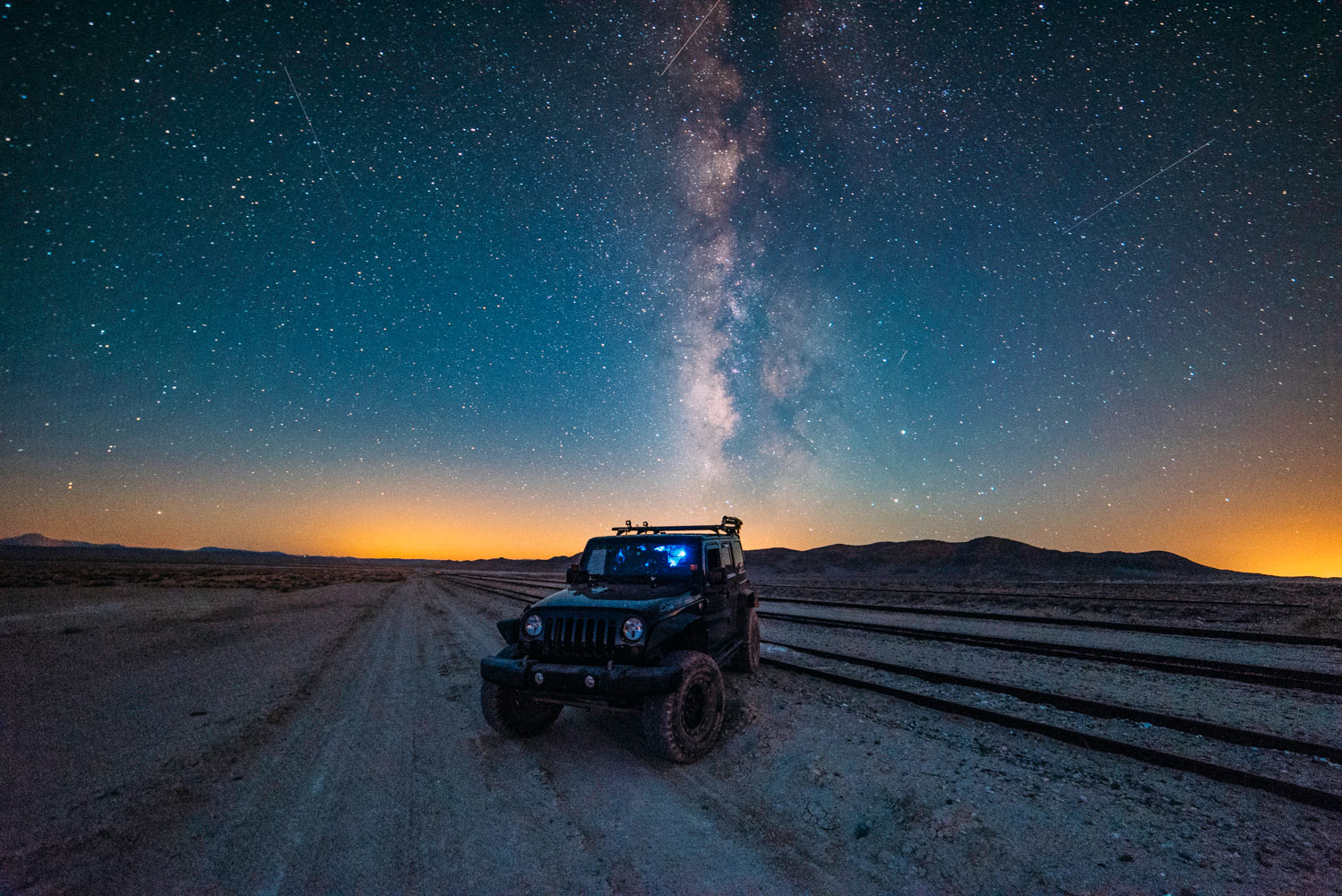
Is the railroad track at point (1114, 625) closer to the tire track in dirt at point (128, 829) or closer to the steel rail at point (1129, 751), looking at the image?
the steel rail at point (1129, 751)

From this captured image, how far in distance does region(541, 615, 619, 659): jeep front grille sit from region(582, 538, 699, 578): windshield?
154cm

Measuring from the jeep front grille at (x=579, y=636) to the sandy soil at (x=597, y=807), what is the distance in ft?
3.46

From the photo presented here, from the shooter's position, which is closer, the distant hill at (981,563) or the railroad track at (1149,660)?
the railroad track at (1149,660)

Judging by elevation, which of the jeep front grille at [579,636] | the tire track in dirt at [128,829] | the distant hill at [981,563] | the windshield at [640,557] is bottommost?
the distant hill at [981,563]

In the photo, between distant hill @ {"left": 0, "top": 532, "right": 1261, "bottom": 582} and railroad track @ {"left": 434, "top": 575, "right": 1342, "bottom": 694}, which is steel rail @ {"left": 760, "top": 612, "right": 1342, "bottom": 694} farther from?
distant hill @ {"left": 0, "top": 532, "right": 1261, "bottom": 582}

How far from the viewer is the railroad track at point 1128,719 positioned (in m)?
3.89

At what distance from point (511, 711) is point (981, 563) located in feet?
172

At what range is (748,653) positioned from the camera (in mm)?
7742

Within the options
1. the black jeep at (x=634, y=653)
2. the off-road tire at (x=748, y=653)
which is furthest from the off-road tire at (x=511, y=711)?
the off-road tire at (x=748, y=653)

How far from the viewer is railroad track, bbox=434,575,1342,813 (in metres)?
3.89

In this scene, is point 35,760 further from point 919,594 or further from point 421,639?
point 919,594

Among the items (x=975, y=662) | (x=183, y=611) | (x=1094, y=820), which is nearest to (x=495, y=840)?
(x=1094, y=820)

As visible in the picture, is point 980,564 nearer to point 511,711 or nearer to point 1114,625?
point 1114,625

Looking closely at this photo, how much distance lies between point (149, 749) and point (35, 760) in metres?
0.87
